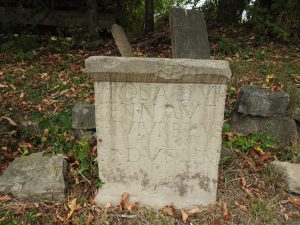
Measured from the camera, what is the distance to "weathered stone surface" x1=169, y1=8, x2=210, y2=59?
3.37 m

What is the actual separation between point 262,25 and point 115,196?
431 centimetres

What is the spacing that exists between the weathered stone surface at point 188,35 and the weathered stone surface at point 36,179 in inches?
61.5

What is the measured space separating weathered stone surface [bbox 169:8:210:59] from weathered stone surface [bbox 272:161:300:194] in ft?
4.24

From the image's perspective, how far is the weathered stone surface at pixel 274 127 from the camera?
11.9 feet

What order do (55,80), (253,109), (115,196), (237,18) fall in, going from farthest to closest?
(237,18), (55,80), (253,109), (115,196)

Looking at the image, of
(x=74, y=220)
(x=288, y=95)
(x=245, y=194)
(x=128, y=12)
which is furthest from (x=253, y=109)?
(x=128, y=12)

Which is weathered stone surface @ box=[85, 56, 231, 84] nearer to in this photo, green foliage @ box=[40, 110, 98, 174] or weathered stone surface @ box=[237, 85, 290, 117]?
green foliage @ box=[40, 110, 98, 174]

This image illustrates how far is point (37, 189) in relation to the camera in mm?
2828

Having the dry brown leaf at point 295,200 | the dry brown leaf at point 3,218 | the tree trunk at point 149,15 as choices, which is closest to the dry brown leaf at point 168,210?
the dry brown leaf at point 295,200

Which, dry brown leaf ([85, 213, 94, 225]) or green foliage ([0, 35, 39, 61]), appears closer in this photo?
dry brown leaf ([85, 213, 94, 225])

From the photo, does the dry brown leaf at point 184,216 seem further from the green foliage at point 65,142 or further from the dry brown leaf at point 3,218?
the dry brown leaf at point 3,218

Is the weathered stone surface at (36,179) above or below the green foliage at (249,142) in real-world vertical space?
below

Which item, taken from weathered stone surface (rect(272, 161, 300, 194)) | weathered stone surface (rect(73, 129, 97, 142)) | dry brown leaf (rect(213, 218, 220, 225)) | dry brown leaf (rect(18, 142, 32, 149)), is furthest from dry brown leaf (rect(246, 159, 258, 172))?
dry brown leaf (rect(18, 142, 32, 149))

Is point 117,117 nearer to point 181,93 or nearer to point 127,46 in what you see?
point 181,93
